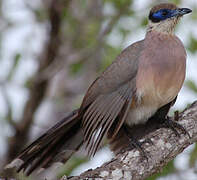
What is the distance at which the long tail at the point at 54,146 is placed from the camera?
16.7 feet

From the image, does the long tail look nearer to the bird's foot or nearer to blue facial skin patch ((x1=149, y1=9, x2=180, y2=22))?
the bird's foot

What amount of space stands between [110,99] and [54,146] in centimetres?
80

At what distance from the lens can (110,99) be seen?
5.12 m

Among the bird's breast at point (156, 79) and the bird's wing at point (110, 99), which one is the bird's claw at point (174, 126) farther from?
the bird's wing at point (110, 99)

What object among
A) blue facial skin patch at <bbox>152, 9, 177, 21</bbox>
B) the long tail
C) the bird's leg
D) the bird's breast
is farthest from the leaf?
the long tail

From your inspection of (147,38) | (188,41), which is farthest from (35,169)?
(188,41)

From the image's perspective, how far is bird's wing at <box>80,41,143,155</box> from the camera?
493cm

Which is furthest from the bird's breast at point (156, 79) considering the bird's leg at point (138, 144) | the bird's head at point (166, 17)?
the bird's head at point (166, 17)

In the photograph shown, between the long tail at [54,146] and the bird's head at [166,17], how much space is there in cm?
148

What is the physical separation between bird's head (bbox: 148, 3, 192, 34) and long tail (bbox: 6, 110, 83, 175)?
148cm

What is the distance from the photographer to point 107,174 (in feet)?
13.0

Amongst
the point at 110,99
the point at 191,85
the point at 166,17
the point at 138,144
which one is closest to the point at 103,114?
the point at 110,99

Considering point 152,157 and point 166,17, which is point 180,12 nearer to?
point 166,17

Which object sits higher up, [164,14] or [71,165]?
[164,14]
